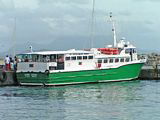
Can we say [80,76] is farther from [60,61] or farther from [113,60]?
[113,60]

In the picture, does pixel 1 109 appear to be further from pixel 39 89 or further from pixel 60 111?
pixel 39 89

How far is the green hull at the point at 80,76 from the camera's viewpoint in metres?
43.5

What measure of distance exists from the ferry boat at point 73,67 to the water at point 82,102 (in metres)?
1.20

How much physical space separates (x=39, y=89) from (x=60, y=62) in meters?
4.16

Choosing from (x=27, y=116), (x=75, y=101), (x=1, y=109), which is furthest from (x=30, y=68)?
(x=27, y=116)

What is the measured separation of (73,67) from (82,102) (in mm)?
12539

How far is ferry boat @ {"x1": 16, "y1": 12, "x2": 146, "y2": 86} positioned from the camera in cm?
4347

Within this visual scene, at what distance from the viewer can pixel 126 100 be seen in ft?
110

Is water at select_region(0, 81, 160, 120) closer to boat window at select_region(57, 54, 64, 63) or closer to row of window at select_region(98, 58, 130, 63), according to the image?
boat window at select_region(57, 54, 64, 63)

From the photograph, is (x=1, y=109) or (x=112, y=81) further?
(x=112, y=81)

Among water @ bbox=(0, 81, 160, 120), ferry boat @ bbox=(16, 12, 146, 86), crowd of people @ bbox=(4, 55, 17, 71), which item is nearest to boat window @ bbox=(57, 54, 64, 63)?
ferry boat @ bbox=(16, 12, 146, 86)

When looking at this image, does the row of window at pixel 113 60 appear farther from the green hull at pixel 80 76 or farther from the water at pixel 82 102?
the water at pixel 82 102

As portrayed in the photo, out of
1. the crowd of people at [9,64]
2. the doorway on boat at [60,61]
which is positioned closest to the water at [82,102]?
the doorway on boat at [60,61]

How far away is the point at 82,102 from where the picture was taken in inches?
1271
